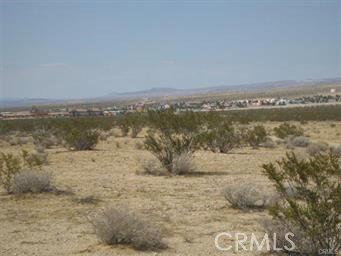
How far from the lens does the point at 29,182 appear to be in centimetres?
1468

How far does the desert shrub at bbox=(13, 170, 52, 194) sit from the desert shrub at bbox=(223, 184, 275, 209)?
541 cm

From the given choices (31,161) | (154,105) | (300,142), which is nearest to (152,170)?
(31,161)

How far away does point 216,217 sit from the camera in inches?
455

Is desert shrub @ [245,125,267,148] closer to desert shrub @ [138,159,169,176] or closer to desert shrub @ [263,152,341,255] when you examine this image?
desert shrub @ [138,159,169,176]

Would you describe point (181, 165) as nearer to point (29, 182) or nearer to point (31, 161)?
point (31, 161)

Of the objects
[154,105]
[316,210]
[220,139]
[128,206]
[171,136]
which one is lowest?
[154,105]

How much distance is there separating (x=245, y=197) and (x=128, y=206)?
2826 millimetres

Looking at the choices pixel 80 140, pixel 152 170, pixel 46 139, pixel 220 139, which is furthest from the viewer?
pixel 46 139

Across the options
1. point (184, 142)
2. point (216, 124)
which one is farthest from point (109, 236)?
point (216, 124)

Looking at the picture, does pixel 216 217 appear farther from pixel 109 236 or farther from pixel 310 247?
pixel 310 247

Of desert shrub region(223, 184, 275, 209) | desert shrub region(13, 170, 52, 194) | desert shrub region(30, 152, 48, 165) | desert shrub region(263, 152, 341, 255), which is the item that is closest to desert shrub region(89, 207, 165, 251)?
desert shrub region(263, 152, 341, 255)

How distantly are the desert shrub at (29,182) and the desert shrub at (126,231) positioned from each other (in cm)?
558

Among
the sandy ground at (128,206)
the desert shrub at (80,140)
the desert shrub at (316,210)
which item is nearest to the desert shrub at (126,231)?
the sandy ground at (128,206)

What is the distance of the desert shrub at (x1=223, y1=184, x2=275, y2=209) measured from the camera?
40.9ft
